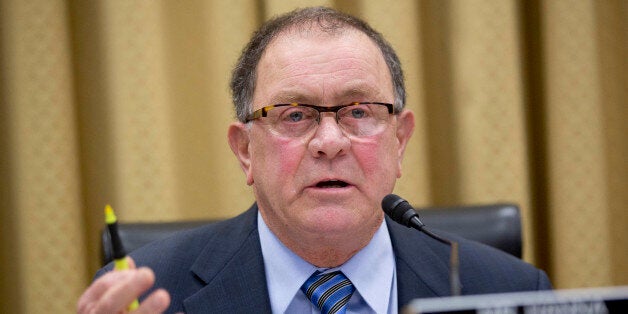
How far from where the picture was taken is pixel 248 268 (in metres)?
1.75

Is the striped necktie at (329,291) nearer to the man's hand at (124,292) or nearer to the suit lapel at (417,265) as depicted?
the suit lapel at (417,265)

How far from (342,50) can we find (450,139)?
1.25 m

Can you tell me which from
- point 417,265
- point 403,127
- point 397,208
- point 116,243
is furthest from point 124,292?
point 403,127

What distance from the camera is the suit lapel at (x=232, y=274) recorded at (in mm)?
1678

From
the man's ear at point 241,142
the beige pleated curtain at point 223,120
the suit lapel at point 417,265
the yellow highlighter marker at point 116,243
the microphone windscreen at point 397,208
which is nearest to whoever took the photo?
the yellow highlighter marker at point 116,243

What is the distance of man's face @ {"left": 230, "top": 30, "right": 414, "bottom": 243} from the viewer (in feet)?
5.34

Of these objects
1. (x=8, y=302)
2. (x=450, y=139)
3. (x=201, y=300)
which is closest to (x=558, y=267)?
(x=450, y=139)

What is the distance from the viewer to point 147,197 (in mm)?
2736

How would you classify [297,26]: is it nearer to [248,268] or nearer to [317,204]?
[317,204]

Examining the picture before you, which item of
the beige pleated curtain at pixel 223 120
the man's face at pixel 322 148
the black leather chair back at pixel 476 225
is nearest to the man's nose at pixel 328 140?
the man's face at pixel 322 148

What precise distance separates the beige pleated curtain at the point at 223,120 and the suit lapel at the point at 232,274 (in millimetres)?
948

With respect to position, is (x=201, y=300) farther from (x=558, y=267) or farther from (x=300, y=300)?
(x=558, y=267)

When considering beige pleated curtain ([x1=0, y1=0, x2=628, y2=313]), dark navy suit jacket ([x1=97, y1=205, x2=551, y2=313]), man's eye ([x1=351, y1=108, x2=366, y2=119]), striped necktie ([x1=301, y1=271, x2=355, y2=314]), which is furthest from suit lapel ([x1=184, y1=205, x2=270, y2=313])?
beige pleated curtain ([x1=0, y1=0, x2=628, y2=313])

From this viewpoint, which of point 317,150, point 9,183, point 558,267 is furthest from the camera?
point 558,267
